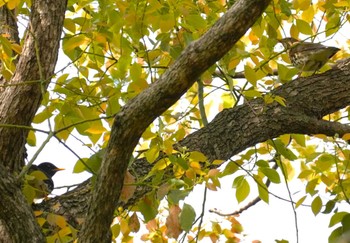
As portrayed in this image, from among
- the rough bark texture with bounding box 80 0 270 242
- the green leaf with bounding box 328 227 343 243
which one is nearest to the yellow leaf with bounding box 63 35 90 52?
the rough bark texture with bounding box 80 0 270 242

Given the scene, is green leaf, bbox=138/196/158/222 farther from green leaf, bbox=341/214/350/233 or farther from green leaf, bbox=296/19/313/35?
green leaf, bbox=296/19/313/35

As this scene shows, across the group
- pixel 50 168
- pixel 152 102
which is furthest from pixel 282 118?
pixel 50 168

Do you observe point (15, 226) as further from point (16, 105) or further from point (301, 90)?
point (301, 90)

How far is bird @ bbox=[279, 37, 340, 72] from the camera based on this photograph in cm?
350

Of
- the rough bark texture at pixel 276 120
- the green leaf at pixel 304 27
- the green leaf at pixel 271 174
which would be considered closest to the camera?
Result: the green leaf at pixel 271 174

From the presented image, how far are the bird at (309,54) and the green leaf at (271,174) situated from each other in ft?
2.47

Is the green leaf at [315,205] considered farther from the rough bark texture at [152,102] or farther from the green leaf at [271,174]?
the rough bark texture at [152,102]

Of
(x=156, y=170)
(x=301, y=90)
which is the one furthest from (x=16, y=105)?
(x=301, y=90)

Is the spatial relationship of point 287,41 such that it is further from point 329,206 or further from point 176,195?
point 176,195

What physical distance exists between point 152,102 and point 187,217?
19.2 inches

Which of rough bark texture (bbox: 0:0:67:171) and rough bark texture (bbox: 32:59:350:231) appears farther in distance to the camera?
rough bark texture (bbox: 32:59:350:231)

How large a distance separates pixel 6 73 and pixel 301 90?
1434 mm

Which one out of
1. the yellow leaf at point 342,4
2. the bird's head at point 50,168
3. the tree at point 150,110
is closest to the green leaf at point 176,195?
the tree at point 150,110

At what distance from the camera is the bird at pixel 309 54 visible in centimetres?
350
